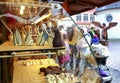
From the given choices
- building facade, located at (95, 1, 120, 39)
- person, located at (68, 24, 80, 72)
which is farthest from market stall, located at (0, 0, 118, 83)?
building facade, located at (95, 1, 120, 39)

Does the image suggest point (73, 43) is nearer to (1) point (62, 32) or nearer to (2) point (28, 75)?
(1) point (62, 32)

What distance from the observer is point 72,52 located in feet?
7.20

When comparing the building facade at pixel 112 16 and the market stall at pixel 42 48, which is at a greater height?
the building facade at pixel 112 16

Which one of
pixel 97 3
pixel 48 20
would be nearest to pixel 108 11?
pixel 97 3

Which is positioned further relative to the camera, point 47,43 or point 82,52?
point 82,52

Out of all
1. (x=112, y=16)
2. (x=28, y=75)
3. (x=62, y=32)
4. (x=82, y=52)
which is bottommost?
(x=28, y=75)

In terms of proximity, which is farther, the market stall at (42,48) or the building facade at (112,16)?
the building facade at (112,16)

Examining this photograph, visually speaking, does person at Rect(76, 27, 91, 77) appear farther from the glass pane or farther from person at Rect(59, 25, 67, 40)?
person at Rect(59, 25, 67, 40)

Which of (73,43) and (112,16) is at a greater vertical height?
A: (112,16)

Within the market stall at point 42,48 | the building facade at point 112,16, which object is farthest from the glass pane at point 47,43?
the building facade at point 112,16

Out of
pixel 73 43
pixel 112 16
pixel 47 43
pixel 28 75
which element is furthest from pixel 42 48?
pixel 112 16

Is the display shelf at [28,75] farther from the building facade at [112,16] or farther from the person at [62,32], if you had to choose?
the building facade at [112,16]

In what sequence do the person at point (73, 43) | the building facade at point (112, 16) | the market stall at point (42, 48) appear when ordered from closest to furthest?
the market stall at point (42, 48) < the person at point (73, 43) < the building facade at point (112, 16)

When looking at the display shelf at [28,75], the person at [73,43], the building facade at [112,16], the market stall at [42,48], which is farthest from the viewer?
the building facade at [112,16]
